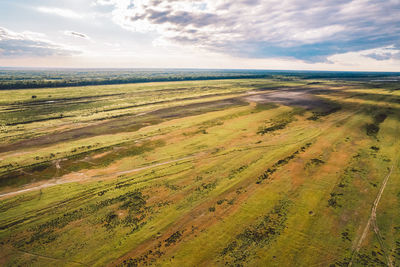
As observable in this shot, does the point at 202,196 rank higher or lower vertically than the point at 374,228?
higher

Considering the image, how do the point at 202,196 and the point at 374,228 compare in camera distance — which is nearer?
the point at 374,228

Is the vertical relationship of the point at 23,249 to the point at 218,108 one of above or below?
below

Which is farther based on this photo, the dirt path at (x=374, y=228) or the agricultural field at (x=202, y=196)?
the agricultural field at (x=202, y=196)

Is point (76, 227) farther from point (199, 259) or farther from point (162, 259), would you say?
point (199, 259)

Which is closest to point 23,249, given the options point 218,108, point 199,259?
point 199,259

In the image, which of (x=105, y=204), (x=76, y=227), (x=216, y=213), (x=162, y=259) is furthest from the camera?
(x=105, y=204)

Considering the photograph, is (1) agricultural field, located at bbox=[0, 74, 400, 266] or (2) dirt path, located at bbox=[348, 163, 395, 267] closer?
(2) dirt path, located at bbox=[348, 163, 395, 267]

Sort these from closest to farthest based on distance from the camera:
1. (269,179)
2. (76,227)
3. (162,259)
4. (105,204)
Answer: (162,259), (76,227), (105,204), (269,179)

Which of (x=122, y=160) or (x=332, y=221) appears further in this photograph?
(x=122, y=160)
